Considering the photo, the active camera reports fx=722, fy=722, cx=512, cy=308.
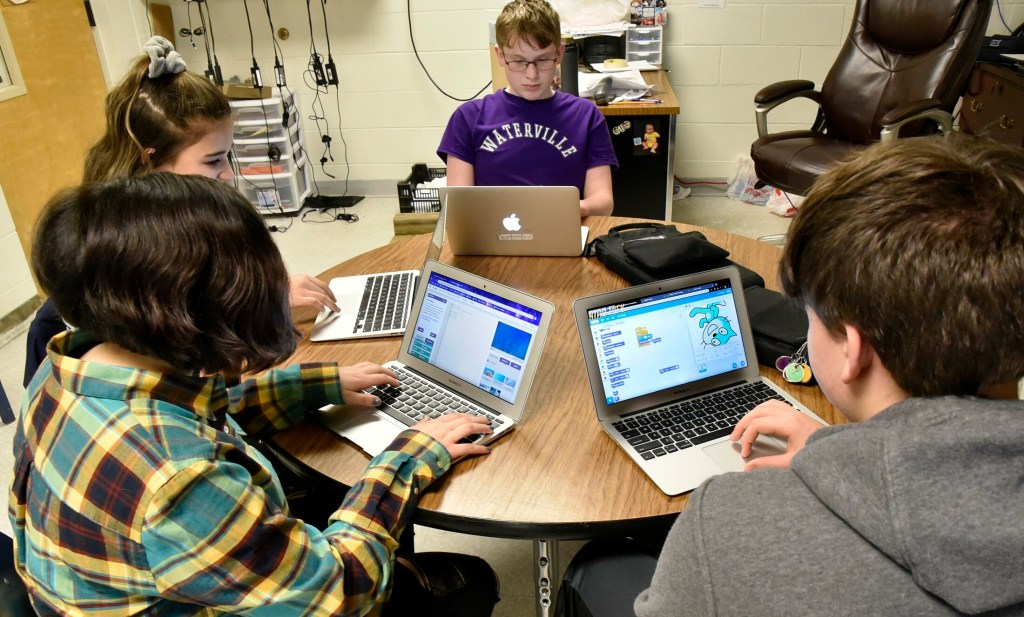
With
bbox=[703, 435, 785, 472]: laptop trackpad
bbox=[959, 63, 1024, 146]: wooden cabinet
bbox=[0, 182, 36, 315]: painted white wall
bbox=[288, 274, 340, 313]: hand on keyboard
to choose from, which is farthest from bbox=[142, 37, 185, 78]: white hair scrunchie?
bbox=[959, 63, 1024, 146]: wooden cabinet

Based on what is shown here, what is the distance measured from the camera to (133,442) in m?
0.77

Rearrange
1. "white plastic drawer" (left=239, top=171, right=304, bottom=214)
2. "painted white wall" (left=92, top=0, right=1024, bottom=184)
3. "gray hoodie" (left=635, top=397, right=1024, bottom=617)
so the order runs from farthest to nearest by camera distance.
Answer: "white plastic drawer" (left=239, top=171, right=304, bottom=214)
"painted white wall" (left=92, top=0, right=1024, bottom=184)
"gray hoodie" (left=635, top=397, right=1024, bottom=617)

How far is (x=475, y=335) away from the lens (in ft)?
4.03

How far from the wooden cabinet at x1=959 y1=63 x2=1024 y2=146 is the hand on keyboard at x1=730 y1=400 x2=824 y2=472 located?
2526 millimetres

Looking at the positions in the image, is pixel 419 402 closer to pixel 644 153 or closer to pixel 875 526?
pixel 875 526

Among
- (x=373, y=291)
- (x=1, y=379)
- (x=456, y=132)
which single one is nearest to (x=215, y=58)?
(x=1, y=379)

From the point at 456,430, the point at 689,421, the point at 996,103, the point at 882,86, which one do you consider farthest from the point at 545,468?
the point at 996,103

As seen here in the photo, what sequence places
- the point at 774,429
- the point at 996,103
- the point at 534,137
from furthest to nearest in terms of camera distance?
the point at 996,103
the point at 534,137
the point at 774,429

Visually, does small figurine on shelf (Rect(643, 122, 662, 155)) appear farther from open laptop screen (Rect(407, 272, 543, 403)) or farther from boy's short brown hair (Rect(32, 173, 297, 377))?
boy's short brown hair (Rect(32, 173, 297, 377))

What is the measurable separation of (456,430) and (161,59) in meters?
1.06

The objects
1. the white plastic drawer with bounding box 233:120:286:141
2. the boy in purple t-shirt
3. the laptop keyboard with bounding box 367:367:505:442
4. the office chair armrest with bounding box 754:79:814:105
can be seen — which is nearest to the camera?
the laptop keyboard with bounding box 367:367:505:442

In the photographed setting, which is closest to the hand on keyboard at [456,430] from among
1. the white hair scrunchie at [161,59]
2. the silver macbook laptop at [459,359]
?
the silver macbook laptop at [459,359]

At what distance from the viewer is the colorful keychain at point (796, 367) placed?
125cm

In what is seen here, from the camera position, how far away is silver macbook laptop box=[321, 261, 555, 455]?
1.17 meters
